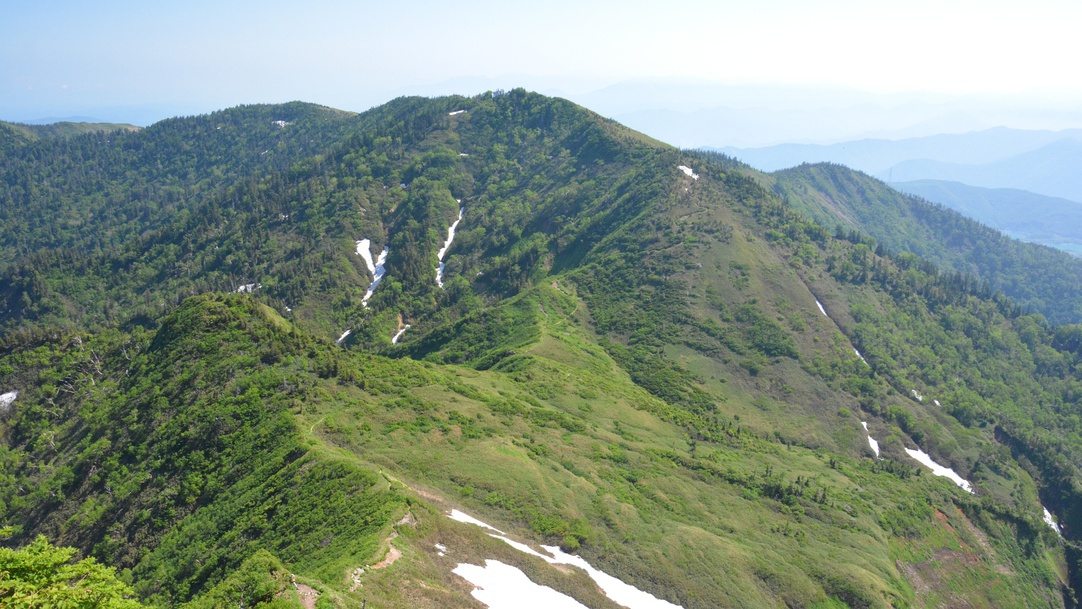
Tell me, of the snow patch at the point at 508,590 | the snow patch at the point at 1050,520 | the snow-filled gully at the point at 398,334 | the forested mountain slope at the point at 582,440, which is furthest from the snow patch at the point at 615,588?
the snow-filled gully at the point at 398,334

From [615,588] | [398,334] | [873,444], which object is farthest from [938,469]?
[398,334]

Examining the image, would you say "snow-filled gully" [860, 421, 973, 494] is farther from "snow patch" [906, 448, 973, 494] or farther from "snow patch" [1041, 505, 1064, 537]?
"snow patch" [1041, 505, 1064, 537]

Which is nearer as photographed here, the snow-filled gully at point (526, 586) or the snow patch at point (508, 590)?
the snow patch at point (508, 590)

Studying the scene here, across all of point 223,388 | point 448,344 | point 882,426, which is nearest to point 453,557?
point 223,388

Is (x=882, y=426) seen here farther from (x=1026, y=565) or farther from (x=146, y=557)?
(x=146, y=557)

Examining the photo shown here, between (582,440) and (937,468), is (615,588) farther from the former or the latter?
(937,468)

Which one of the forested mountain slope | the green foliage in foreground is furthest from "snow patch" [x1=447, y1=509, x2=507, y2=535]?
the green foliage in foreground

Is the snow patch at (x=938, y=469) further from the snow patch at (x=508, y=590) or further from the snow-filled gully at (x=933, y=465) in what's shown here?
the snow patch at (x=508, y=590)

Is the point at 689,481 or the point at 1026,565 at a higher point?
the point at 689,481
